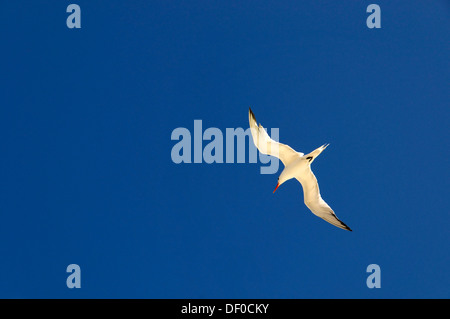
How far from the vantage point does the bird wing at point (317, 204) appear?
1291cm

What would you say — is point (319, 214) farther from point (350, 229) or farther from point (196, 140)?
point (196, 140)

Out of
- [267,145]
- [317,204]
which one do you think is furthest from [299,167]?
[317,204]

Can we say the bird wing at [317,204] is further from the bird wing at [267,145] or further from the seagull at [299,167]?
the bird wing at [267,145]

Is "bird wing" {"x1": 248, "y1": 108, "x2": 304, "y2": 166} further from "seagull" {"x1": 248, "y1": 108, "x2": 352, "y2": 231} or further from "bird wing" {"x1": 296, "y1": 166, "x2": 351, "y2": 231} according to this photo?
"bird wing" {"x1": 296, "y1": 166, "x2": 351, "y2": 231}

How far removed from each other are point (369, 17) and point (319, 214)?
5466mm

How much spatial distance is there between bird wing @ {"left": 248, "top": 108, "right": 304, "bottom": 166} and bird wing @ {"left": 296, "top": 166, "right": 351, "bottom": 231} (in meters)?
0.95

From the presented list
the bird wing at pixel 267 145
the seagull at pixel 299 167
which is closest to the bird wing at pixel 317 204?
the seagull at pixel 299 167

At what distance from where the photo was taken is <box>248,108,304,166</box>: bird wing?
1202 centimetres

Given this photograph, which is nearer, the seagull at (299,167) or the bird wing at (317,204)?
the seagull at (299,167)

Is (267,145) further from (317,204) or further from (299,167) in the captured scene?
(317,204)

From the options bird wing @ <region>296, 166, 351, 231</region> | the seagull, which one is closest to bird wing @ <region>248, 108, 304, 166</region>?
the seagull

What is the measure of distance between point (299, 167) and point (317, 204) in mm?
1589

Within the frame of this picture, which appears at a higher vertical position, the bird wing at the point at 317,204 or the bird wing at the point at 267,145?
the bird wing at the point at 267,145
